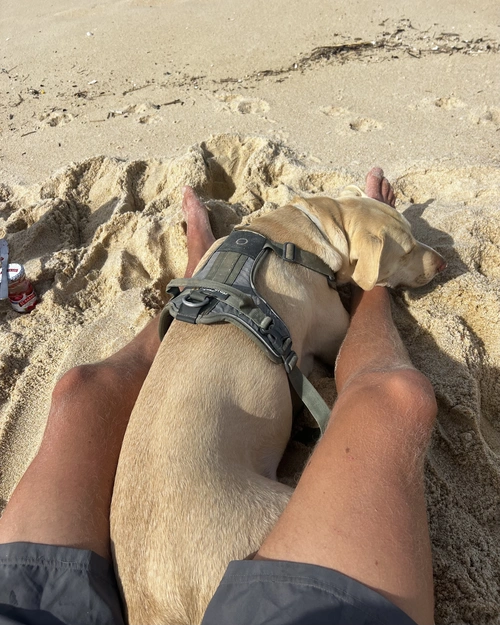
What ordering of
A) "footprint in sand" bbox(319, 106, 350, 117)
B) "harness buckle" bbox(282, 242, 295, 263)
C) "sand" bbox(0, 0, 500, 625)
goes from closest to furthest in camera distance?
"sand" bbox(0, 0, 500, 625), "harness buckle" bbox(282, 242, 295, 263), "footprint in sand" bbox(319, 106, 350, 117)

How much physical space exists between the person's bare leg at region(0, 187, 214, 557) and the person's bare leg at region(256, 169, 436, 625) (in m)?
0.69

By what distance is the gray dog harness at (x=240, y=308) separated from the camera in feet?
6.77

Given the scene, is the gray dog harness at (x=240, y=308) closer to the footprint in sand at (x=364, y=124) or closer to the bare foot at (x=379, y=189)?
the bare foot at (x=379, y=189)

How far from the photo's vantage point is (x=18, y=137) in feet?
16.0

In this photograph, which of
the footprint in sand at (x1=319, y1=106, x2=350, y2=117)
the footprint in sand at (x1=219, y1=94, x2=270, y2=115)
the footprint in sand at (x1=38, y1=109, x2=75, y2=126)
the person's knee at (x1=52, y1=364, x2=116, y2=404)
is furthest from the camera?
the footprint in sand at (x1=38, y1=109, x2=75, y2=126)

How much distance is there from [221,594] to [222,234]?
2693 millimetres

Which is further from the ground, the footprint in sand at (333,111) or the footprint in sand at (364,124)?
the footprint in sand at (333,111)

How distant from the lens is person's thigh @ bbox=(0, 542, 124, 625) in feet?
4.64

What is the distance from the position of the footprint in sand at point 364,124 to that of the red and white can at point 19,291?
10.1 feet

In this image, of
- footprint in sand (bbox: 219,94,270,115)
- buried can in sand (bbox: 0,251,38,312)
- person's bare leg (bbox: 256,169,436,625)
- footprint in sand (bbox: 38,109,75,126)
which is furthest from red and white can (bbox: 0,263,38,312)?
footprint in sand (bbox: 219,94,270,115)

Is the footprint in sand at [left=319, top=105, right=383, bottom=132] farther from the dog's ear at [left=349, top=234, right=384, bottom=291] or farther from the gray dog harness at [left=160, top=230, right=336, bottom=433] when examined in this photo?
the gray dog harness at [left=160, top=230, right=336, bottom=433]

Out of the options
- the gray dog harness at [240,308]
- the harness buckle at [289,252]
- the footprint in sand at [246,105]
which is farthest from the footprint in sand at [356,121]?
the gray dog harness at [240,308]

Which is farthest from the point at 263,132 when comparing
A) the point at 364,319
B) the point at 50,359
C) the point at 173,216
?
the point at 50,359

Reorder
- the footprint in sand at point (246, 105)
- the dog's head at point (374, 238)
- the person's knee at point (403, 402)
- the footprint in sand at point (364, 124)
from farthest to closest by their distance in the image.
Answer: the footprint in sand at point (246, 105), the footprint in sand at point (364, 124), the dog's head at point (374, 238), the person's knee at point (403, 402)
